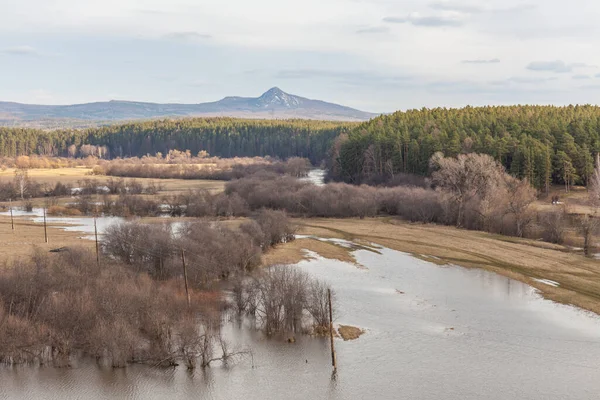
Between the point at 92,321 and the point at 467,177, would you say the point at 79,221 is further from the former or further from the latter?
the point at 92,321

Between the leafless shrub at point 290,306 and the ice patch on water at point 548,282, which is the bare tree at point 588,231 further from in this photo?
the leafless shrub at point 290,306

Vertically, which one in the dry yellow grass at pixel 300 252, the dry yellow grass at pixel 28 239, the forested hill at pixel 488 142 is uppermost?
the forested hill at pixel 488 142

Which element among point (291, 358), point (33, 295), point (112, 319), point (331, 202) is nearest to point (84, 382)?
point (112, 319)

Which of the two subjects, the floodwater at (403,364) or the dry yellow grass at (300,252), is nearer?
the floodwater at (403,364)

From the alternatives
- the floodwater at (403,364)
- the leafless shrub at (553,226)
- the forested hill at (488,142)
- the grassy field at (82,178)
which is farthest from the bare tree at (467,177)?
the grassy field at (82,178)

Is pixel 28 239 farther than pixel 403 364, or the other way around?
pixel 28 239

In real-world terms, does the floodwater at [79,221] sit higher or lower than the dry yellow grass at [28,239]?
lower


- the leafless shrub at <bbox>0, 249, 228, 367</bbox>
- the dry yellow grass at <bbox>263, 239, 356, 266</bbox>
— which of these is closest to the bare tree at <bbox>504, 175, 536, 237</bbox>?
the dry yellow grass at <bbox>263, 239, 356, 266</bbox>

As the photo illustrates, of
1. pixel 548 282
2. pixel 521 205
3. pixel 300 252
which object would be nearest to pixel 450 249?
pixel 548 282
